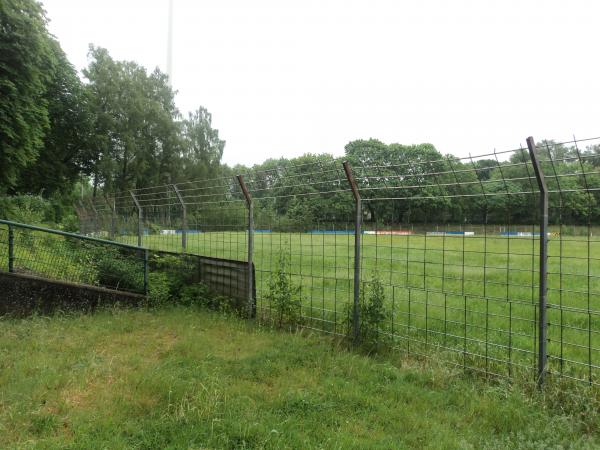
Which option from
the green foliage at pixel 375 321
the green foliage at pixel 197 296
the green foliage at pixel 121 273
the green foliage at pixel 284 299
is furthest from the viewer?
the green foliage at pixel 121 273

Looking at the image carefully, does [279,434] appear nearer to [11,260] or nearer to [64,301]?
[64,301]

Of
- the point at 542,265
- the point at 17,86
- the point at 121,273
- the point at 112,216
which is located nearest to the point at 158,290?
the point at 121,273

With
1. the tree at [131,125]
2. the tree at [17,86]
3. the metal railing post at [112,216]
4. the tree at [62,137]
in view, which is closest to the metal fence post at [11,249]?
the metal railing post at [112,216]

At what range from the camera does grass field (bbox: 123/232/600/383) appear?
3990 mm

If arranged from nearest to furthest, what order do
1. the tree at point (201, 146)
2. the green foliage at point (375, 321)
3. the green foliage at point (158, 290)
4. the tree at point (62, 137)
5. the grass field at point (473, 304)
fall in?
1. the grass field at point (473, 304)
2. the green foliage at point (375, 321)
3. the green foliage at point (158, 290)
4. the tree at point (62, 137)
5. the tree at point (201, 146)

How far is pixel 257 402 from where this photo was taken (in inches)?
140

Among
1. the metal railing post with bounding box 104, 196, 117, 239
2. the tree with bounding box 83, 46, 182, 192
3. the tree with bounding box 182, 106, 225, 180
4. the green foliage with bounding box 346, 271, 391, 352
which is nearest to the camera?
the green foliage with bounding box 346, 271, 391, 352

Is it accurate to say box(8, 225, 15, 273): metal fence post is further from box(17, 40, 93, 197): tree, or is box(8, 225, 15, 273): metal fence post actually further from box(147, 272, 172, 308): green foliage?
box(17, 40, 93, 197): tree

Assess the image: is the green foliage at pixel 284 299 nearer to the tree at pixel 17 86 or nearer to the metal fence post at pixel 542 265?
the metal fence post at pixel 542 265

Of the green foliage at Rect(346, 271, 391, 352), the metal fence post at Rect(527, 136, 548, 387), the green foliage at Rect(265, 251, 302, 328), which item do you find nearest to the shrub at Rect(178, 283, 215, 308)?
the green foliage at Rect(265, 251, 302, 328)

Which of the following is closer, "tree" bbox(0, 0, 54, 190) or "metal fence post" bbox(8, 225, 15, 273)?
"metal fence post" bbox(8, 225, 15, 273)

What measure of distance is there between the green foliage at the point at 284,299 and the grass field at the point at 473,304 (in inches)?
6.4

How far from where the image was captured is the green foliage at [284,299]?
5762mm

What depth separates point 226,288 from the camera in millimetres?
6832
